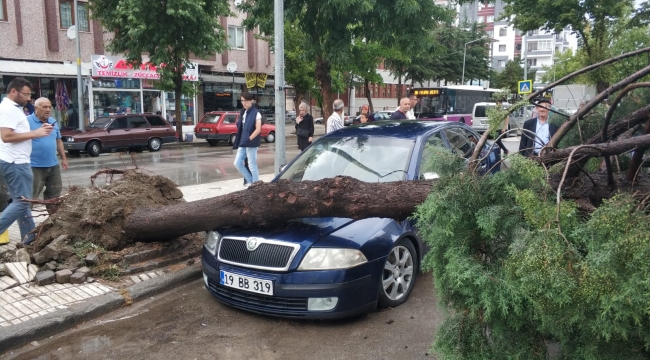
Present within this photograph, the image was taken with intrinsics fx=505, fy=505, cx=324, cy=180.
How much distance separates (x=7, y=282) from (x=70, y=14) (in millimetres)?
25798

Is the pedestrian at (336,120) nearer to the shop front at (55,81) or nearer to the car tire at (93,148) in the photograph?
the car tire at (93,148)

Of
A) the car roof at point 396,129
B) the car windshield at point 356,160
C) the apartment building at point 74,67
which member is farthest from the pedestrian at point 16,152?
the apartment building at point 74,67

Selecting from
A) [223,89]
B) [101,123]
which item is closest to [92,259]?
[101,123]

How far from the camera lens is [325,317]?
415cm

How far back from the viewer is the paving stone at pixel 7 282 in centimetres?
487

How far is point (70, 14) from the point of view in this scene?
2653 centimetres

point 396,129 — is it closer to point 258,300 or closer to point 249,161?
point 258,300

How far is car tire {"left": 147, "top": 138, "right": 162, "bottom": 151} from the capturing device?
22822mm

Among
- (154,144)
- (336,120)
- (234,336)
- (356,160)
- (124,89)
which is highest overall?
(124,89)

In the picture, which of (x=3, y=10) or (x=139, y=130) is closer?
(x=139, y=130)

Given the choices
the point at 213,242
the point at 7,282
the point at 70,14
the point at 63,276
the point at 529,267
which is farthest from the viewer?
the point at 70,14

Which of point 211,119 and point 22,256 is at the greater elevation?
point 211,119

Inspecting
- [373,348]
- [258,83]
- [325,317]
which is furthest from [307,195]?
[258,83]

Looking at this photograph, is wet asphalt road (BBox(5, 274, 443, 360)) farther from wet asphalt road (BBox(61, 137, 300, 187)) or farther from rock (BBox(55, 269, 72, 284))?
wet asphalt road (BBox(61, 137, 300, 187))
